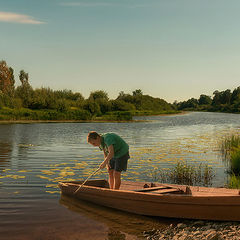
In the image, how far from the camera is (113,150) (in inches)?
301

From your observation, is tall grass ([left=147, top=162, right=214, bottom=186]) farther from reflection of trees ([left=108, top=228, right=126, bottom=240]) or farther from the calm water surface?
reflection of trees ([left=108, top=228, right=126, bottom=240])

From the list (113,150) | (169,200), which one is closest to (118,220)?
(169,200)

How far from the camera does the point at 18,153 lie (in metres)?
18.2

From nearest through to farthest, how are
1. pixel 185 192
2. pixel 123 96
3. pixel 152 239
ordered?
pixel 152 239 → pixel 185 192 → pixel 123 96

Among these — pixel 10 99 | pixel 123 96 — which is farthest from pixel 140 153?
pixel 123 96

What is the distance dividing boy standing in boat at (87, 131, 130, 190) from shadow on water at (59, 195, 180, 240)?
0.71 metres

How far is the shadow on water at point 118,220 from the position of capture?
21.9ft

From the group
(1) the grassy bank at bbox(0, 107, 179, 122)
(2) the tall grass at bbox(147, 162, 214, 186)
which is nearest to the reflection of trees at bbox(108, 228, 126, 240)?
(2) the tall grass at bbox(147, 162, 214, 186)

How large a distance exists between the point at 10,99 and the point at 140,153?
43925mm

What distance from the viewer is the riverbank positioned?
596cm

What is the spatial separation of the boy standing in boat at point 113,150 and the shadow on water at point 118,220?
2.34ft

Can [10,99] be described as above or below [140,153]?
above

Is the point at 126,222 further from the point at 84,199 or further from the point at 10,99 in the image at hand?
the point at 10,99

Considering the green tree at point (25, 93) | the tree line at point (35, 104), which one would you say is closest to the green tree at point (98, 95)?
the tree line at point (35, 104)
